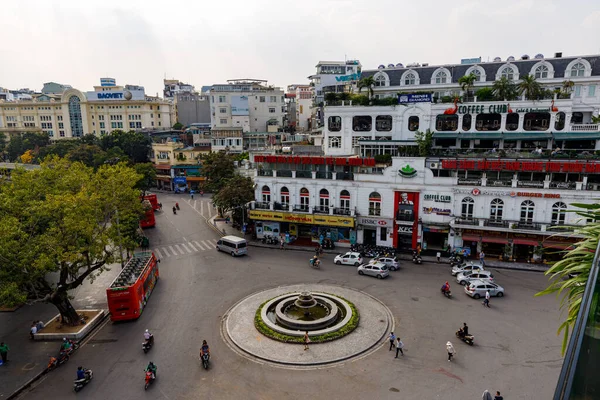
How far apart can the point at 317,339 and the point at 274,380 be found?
179 inches

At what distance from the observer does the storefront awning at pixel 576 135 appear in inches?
1737

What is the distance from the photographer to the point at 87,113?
354 ft

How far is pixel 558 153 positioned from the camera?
135 ft

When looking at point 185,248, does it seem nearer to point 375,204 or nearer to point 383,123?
point 375,204

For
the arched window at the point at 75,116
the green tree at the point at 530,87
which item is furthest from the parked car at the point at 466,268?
the arched window at the point at 75,116

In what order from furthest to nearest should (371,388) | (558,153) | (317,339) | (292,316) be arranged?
(558,153) < (292,316) < (317,339) < (371,388)

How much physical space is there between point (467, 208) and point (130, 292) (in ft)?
104

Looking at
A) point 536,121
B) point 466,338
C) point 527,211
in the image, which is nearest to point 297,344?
point 466,338

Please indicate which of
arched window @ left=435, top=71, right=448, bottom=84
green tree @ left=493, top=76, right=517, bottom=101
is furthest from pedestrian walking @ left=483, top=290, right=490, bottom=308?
arched window @ left=435, top=71, right=448, bottom=84

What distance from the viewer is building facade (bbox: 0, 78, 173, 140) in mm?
107625

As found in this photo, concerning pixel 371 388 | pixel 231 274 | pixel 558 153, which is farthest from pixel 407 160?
pixel 371 388

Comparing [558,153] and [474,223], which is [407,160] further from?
[558,153]

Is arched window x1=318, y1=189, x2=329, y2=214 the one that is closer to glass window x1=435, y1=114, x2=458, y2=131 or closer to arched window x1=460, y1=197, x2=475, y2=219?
arched window x1=460, y1=197, x2=475, y2=219

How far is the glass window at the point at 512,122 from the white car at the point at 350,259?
86.3 feet
